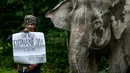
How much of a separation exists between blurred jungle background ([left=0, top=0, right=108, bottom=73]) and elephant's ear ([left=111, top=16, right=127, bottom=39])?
2617 mm

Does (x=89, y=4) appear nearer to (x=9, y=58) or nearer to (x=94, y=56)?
(x=94, y=56)

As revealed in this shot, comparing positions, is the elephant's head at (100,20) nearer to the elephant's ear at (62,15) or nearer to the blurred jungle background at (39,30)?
the elephant's ear at (62,15)

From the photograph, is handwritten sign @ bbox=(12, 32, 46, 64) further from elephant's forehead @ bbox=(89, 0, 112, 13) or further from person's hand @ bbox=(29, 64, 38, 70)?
elephant's forehead @ bbox=(89, 0, 112, 13)

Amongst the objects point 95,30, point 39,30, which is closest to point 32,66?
point 95,30

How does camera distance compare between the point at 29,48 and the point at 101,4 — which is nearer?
the point at 101,4

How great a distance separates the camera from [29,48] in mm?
5285

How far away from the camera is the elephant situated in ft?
14.9

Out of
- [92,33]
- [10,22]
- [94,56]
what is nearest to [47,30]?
[10,22]

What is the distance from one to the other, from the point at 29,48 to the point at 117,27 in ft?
3.43

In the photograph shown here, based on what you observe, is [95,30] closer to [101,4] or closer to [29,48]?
[101,4]

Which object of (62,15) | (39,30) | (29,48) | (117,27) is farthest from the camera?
(39,30)

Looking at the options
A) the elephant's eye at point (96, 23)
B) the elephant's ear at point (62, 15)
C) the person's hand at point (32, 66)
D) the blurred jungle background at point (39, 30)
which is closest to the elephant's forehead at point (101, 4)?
the elephant's eye at point (96, 23)

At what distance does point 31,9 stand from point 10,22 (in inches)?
42.4

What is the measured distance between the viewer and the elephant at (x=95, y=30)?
4.54m
